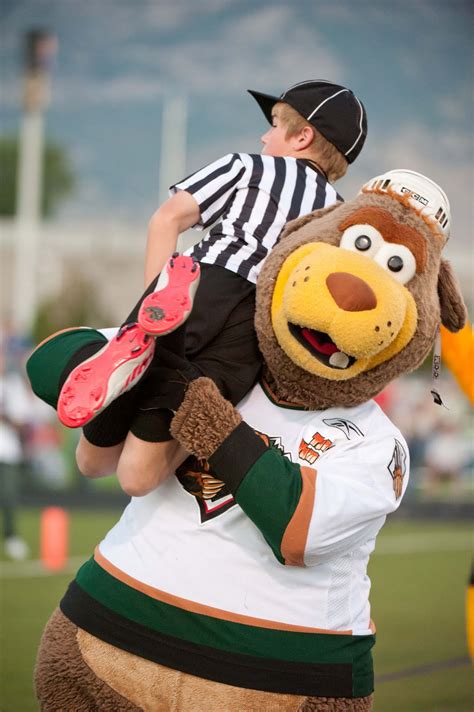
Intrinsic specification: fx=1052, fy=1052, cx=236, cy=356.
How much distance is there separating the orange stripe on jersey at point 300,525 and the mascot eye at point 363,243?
1.71 feet

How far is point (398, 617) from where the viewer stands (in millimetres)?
7363

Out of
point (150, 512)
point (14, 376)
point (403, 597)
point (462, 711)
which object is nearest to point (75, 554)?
point (14, 376)

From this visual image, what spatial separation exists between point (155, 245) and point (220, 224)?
182mm

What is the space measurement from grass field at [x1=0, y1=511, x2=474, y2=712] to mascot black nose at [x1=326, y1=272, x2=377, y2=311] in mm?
3142

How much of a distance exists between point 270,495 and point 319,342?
354 millimetres

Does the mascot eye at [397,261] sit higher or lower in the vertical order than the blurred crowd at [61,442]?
higher

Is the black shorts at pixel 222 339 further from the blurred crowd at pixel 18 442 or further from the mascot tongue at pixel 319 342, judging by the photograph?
the blurred crowd at pixel 18 442

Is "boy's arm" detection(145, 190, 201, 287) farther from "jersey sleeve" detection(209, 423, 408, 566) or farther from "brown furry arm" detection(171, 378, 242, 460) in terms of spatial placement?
"jersey sleeve" detection(209, 423, 408, 566)

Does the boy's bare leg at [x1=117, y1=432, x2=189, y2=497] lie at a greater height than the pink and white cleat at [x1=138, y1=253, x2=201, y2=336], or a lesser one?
lesser

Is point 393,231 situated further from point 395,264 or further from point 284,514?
point 284,514

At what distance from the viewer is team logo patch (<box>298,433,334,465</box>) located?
241 centimetres

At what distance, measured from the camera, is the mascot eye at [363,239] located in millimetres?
2352

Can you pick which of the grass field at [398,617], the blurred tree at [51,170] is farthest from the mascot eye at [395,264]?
the blurred tree at [51,170]

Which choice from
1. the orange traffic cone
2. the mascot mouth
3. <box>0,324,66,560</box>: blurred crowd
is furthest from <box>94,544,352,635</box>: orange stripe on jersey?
<box>0,324,66,560</box>: blurred crowd
